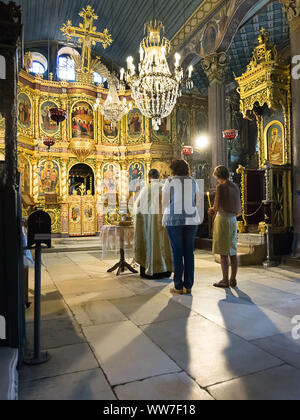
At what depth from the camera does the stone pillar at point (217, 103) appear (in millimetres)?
9508

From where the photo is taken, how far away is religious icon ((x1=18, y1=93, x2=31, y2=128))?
493 inches

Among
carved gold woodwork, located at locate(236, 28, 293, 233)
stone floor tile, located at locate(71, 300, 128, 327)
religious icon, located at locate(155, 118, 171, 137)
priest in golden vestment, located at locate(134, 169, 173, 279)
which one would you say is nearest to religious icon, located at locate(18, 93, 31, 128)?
religious icon, located at locate(155, 118, 171, 137)

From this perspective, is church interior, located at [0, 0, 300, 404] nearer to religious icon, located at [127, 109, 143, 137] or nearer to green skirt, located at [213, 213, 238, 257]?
religious icon, located at [127, 109, 143, 137]

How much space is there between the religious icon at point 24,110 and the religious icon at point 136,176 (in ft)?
15.9

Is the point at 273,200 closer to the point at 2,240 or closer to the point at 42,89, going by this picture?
the point at 2,240

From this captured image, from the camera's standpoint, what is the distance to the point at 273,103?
266 inches

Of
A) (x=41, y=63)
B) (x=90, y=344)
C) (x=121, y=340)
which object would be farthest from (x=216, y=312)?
(x=41, y=63)

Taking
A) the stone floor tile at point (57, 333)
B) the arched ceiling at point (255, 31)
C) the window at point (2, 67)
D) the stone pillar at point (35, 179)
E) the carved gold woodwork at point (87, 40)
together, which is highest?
the carved gold woodwork at point (87, 40)

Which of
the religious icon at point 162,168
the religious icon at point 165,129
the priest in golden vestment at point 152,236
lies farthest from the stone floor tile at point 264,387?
the religious icon at point 165,129

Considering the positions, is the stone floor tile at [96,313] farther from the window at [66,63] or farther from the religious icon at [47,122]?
the window at [66,63]

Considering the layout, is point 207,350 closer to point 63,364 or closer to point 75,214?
point 63,364

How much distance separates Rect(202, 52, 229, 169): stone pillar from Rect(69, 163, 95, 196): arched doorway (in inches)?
279

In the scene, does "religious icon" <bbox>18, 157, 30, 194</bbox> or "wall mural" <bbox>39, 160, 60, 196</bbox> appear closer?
"religious icon" <bbox>18, 157, 30, 194</bbox>

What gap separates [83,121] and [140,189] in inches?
285
